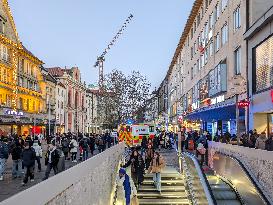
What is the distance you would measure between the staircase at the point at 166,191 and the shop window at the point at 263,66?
8431 millimetres

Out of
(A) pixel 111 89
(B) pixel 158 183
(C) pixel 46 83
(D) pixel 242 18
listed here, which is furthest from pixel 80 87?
(B) pixel 158 183

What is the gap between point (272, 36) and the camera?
2631 cm

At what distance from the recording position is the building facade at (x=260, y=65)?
27078mm

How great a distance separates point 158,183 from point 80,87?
105644 millimetres

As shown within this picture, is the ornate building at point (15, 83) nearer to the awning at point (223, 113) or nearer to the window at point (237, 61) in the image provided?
the awning at point (223, 113)

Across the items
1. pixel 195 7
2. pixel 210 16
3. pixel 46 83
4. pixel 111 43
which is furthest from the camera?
pixel 111 43

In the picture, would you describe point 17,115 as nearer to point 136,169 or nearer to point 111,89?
point 111,89

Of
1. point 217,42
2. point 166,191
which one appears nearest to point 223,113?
point 217,42

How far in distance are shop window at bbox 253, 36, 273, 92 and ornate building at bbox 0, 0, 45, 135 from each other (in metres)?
30.8

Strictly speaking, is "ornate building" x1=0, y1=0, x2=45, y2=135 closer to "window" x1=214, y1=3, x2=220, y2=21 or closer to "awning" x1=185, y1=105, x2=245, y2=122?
"awning" x1=185, y1=105, x2=245, y2=122

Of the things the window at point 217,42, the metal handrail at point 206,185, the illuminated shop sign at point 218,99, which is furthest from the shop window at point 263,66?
the window at point 217,42

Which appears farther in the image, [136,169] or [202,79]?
[202,79]

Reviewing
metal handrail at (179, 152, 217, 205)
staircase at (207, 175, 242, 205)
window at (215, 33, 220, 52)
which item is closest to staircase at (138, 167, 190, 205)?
staircase at (207, 175, 242, 205)

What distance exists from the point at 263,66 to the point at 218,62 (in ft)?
47.2
